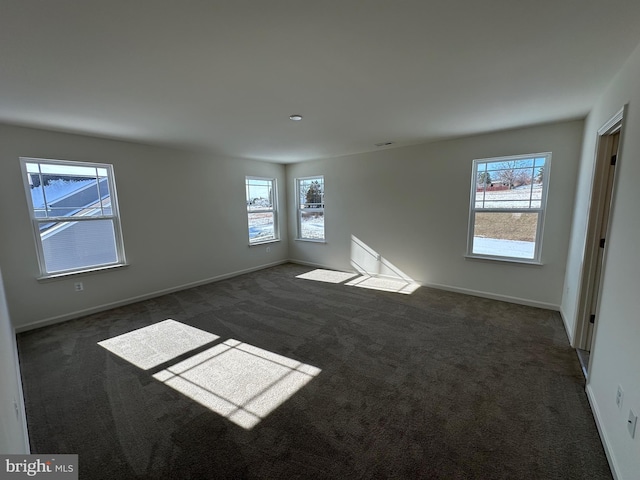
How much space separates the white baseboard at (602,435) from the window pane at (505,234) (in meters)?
2.17

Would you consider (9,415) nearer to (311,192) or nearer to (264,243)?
(264,243)

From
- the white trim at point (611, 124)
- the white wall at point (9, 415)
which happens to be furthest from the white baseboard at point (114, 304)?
the white trim at point (611, 124)

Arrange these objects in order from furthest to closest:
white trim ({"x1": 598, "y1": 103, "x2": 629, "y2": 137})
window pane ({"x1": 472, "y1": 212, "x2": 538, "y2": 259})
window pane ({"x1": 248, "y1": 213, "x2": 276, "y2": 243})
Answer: window pane ({"x1": 248, "y1": 213, "x2": 276, "y2": 243}) → window pane ({"x1": 472, "y1": 212, "x2": 538, "y2": 259}) → white trim ({"x1": 598, "y1": 103, "x2": 629, "y2": 137})

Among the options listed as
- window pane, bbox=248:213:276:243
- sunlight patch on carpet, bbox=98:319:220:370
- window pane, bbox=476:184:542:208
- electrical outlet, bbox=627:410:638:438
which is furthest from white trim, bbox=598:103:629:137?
window pane, bbox=248:213:276:243

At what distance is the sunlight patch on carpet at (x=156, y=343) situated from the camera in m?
2.70

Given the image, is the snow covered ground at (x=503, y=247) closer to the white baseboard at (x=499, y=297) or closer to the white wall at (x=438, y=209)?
the white wall at (x=438, y=209)

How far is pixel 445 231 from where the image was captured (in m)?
4.41

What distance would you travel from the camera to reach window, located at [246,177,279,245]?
5.99 metres

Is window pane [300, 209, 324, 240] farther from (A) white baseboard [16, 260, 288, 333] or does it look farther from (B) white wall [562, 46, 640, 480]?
(B) white wall [562, 46, 640, 480]

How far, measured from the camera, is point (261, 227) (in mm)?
6297

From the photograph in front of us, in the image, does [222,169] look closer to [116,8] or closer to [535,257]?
[116,8]

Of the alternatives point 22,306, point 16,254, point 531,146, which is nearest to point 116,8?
point 16,254

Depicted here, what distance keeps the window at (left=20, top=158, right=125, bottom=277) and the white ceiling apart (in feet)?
2.12

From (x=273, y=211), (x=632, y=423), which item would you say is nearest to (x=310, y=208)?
(x=273, y=211)
